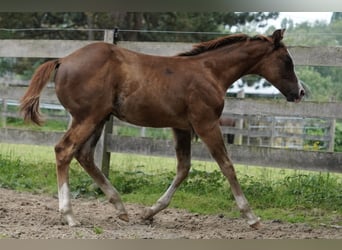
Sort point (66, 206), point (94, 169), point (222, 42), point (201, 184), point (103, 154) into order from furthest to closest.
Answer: point (103, 154) → point (201, 184) → point (222, 42) → point (94, 169) → point (66, 206)

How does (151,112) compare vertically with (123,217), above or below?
above

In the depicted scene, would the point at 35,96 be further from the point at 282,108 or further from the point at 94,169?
the point at 282,108

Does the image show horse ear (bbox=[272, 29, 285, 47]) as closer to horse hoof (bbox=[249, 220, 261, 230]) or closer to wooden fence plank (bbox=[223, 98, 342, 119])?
wooden fence plank (bbox=[223, 98, 342, 119])

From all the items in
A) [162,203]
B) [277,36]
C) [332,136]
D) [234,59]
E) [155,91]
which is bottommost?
[162,203]

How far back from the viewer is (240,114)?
3.80 m

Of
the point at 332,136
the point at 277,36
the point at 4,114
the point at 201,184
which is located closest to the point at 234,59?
the point at 277,36

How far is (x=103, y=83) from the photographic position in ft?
9.97

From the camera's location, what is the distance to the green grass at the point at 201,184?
350cm

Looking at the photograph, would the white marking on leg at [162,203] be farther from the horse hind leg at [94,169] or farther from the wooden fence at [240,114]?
the wooden fence at [240,114]

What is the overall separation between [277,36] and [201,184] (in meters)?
1.16

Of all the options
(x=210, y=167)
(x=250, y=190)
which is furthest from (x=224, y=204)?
(x=210, y=167)

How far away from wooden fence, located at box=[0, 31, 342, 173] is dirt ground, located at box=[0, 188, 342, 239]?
0.54 m

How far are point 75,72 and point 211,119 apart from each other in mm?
837
